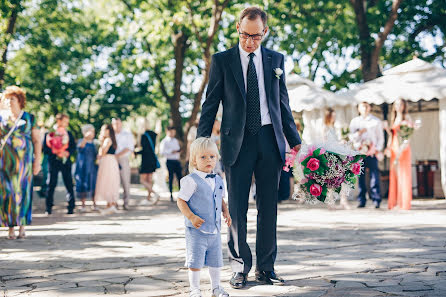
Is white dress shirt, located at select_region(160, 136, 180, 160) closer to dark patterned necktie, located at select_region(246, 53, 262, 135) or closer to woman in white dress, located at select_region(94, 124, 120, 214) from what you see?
woman in white dress, located at select_region(94, 124, 120, 214)

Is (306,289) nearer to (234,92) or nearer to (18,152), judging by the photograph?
(234,92)

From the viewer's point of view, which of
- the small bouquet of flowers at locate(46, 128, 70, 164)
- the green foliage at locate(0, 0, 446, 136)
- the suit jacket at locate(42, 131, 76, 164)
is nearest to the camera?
the small bouquet of flowers at locate(46, 128, 70, 164)

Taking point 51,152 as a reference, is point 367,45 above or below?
above

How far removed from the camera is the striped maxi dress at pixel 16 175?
26.7 ft

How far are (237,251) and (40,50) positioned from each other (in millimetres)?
23640

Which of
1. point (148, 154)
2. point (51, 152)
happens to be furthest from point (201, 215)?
Answer: point (148, 154)

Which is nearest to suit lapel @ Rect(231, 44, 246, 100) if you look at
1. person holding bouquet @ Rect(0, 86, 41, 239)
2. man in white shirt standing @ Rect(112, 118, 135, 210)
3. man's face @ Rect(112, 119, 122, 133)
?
person holding bouquet @ Rect(0, 86, 41, 239)

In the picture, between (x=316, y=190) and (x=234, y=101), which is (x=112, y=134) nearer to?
(x=234, y=101)

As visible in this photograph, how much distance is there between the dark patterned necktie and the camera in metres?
4.78

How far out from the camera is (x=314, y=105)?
15.1 metres

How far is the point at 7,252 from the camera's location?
693 centimetres

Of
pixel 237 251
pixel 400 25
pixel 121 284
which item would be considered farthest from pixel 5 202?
pixel 400 25

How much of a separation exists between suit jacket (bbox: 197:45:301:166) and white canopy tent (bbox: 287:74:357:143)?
1005 centimetres

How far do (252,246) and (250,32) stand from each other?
316 centimetres
